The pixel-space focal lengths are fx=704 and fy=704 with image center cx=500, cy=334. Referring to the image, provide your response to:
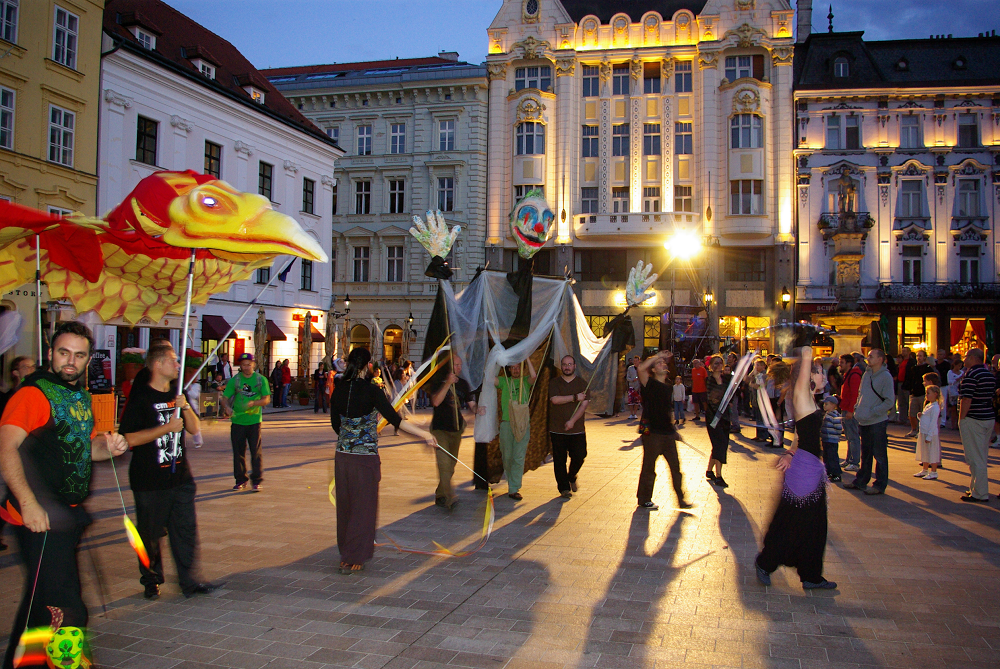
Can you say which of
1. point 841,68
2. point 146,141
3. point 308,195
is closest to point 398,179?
point 308,195

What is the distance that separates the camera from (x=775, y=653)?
170 inches

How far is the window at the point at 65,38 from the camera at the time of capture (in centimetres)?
2163

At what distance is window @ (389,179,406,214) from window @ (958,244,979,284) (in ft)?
97.1

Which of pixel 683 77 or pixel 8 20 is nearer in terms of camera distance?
pixel 8 20

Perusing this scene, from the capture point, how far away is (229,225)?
518 centimetres

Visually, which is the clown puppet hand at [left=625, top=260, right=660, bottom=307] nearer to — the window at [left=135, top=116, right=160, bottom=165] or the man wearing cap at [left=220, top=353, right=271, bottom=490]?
the man wearing cap at [left=220, top=353, right=271, bottom=490]

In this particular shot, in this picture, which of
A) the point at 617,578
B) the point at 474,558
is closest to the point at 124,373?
the point at 474,558

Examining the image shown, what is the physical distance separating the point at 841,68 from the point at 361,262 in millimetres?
28161

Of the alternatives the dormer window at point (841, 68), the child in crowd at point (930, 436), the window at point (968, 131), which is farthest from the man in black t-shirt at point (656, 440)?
the window at point (968, 131)

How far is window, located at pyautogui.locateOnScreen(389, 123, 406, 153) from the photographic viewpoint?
40.7 meters

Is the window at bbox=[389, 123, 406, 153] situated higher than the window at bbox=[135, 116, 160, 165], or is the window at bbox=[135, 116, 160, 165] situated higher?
the window at bbox=[389, 123, 406, 153]

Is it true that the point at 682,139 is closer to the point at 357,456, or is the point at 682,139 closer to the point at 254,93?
the point at 254,93

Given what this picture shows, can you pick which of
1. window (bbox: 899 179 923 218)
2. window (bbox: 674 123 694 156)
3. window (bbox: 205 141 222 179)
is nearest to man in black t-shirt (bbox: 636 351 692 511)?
window (bbox: 205 141 222 179)

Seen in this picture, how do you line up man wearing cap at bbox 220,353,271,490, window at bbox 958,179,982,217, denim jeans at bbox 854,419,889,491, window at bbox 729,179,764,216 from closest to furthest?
man wearing cap at bbox 220,353,271,490 < denim jeans at bbox 854,419,889,491 < window at bbox 958,179,982,217 < window at bbox 729,179,764,216
